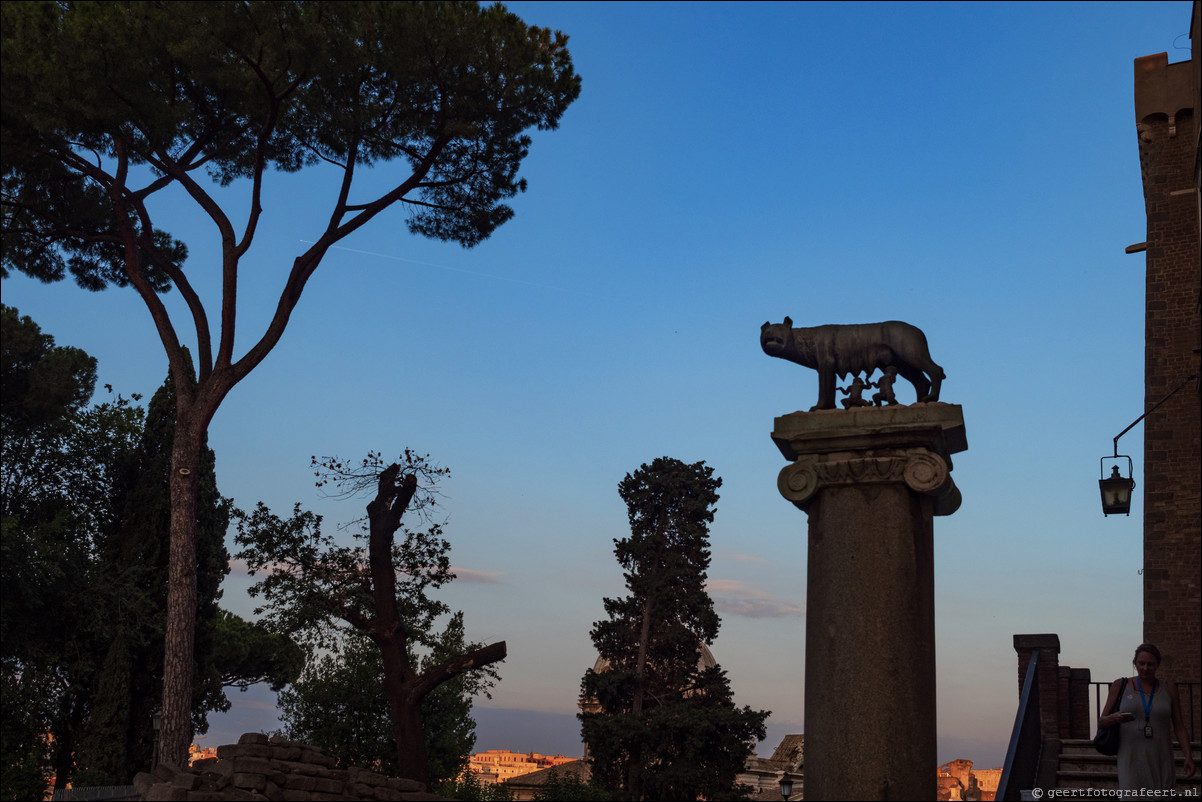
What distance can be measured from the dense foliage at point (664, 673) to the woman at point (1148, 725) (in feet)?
71.6

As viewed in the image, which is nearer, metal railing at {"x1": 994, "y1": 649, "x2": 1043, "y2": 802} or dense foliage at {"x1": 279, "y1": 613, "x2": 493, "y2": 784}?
metal railing at {"x1": 994, "y1": 649, "x2": 1043, "y2": 802}

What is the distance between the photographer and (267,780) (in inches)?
437

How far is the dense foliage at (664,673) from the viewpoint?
27484 mm

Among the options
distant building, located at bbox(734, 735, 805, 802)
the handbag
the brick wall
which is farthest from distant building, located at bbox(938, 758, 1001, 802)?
the handbag

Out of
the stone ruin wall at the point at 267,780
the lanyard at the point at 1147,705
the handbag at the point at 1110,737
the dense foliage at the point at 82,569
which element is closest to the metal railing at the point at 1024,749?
the handbag at the point at 1110,737

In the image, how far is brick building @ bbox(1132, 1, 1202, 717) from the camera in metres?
19.0

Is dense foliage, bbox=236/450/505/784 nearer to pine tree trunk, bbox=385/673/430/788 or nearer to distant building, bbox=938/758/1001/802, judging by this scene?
pine tree trunk, bbox=385/673/430/788

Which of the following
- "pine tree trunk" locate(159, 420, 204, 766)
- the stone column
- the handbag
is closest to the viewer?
the stone column

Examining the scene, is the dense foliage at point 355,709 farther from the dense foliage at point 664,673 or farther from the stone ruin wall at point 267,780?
the stone ruin wall at point 267,780

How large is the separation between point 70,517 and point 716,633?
16208 mm

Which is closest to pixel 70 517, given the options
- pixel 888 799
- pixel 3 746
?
pixel 3 746

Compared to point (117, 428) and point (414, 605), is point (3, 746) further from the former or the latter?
point (414, 605)

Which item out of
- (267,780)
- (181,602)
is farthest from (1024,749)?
(181,602)

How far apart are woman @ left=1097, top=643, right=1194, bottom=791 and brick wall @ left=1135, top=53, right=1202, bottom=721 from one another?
13395mm
